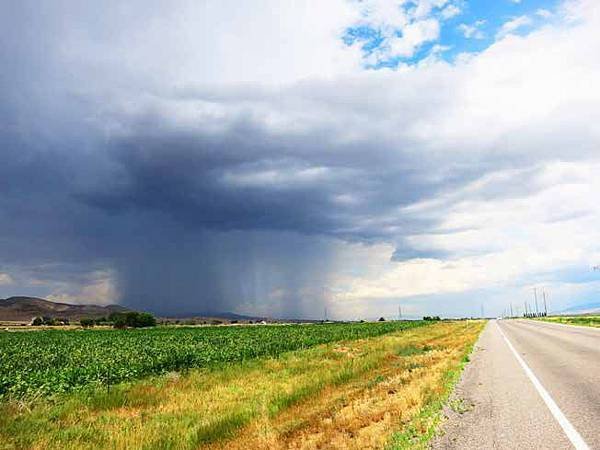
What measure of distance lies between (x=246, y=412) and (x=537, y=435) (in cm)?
744

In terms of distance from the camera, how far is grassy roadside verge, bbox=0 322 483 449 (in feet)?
32.9

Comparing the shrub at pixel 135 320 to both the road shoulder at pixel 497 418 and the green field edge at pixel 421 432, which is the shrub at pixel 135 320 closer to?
the road shoulder at pixel 497 418

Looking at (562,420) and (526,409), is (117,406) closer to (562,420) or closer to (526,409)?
(526,409)

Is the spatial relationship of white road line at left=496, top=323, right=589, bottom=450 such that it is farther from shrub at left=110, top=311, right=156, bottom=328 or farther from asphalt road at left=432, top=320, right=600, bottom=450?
shrub at left=110, top=311, right=156, bottom=328

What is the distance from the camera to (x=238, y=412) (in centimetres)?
1300

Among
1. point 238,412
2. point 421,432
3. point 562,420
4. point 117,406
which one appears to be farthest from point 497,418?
point 117,406

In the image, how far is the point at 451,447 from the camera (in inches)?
291

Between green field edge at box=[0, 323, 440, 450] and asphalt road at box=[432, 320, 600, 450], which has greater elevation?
asphalt road at box=[432, 320, 600, 450]

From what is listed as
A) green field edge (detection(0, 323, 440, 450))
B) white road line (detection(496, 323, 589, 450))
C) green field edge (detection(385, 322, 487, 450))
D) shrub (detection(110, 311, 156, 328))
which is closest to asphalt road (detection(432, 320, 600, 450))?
white road line (detection(496, 323, 589, 450))

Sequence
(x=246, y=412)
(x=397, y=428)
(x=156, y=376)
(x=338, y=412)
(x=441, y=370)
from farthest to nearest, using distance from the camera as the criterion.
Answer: (x=156, y=376) < (x=441, y=370) < (x=246, y=412) < (x=338, y=412) < (x=397, y=428)

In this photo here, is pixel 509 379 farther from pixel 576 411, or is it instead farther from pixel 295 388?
pixel 295 388

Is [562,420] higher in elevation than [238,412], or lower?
higher

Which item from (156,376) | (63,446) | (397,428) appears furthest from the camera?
(156,376)

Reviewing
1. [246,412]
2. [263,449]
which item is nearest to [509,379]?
[246,412]
